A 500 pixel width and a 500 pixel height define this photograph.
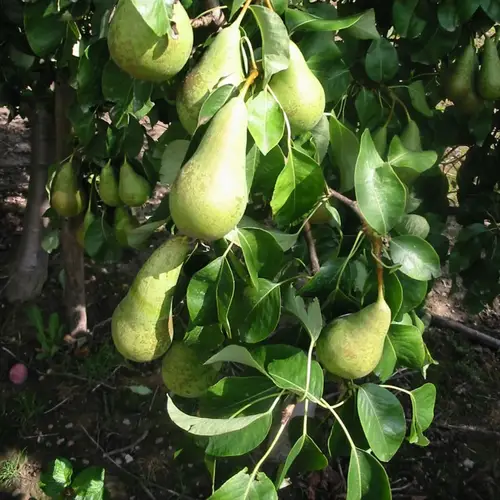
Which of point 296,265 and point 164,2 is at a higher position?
point 164,2

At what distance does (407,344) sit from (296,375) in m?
0.15

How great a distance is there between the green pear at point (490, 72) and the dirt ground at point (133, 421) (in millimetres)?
729

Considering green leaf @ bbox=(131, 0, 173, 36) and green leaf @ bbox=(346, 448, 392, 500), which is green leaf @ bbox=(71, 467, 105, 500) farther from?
green leaf @ bbox=(131, 0, 173, 36)

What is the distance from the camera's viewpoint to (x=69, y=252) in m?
1.58

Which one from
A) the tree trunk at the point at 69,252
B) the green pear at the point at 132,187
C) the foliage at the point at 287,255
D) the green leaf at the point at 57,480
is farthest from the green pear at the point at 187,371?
the tree trunk at the point at 69,252

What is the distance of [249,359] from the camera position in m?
0.58

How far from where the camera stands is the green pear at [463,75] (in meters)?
1.01

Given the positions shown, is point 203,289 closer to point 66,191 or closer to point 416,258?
point 416,258

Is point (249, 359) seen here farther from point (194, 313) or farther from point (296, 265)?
point (296, 265)

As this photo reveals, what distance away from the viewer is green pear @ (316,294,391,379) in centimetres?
59

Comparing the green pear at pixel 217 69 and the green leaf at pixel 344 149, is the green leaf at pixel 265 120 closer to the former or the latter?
the green pear at pixel 217 69

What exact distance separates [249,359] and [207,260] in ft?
0.43

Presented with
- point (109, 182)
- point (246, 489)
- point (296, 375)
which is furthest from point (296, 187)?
point (109, 182)

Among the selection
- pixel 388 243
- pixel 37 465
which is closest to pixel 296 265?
pixel 388 243
